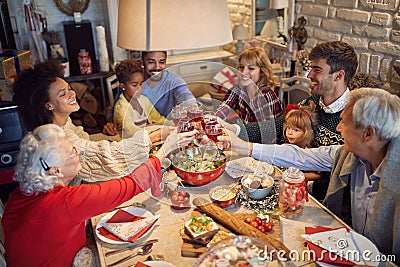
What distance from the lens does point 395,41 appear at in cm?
242

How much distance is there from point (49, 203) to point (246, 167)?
2.66 feet

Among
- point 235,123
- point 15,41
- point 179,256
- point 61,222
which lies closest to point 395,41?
point 235,123

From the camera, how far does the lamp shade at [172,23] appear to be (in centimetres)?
91

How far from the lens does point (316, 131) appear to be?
201cm

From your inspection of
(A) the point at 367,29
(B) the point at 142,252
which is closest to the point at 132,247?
(B) the point at 142,252

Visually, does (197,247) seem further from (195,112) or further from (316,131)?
(316,131)

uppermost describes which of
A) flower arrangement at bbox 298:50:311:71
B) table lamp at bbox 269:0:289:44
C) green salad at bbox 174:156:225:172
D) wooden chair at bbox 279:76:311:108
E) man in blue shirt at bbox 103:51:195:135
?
table lamp at bbox 269:0:289:44

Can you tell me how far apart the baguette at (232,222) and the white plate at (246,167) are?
0.18m

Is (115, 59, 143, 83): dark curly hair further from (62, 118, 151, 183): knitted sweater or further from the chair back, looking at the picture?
(62, 118, 151, 183): knitted sweater

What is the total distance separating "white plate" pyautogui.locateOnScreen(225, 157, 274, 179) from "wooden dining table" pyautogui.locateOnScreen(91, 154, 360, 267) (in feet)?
0.10

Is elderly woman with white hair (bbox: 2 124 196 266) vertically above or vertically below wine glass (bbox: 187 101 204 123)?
below

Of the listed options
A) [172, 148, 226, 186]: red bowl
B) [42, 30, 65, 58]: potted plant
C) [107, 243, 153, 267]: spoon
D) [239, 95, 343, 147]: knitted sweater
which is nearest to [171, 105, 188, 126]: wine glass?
[172, 148, 226, 186]: red bowl

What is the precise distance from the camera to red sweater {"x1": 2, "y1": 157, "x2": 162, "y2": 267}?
1.25m

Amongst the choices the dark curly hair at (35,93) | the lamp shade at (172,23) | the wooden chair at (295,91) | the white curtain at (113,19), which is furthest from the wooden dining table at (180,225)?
the white curtain at (113,19)
